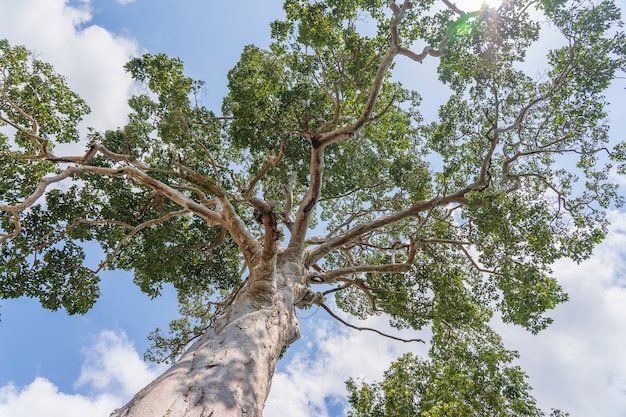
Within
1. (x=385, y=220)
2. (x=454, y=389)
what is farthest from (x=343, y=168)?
(x=454, y=389)

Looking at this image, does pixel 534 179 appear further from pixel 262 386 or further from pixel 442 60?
pixel 262 386

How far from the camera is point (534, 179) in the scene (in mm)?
9633

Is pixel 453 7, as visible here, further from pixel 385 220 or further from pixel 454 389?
pixel 454 389

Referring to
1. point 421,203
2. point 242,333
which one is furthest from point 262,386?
point 421,203

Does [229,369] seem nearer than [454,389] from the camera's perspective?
Yes

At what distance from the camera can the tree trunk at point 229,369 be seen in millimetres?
3129

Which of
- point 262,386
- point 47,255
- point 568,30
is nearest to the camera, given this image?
point 262,386

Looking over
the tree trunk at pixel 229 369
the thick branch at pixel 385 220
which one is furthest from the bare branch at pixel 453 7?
the tree trunk at pixel 229 369

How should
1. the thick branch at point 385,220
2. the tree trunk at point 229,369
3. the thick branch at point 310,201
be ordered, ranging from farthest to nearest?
the thick branch at point 385,220
the thick branch at point 310,201
the tree trunk at point 229,369

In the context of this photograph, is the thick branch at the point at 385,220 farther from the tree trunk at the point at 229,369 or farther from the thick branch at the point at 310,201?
the tree trunk at the point at 229,369

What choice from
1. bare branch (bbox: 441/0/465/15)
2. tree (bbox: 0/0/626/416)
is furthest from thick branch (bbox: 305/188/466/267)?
bare branch (bbox: 441/0/465/15)

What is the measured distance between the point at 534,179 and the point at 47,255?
38.2 feet

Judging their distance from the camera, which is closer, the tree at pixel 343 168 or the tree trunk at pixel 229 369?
the tree trunk at pixel 229 369

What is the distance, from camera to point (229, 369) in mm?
3793
